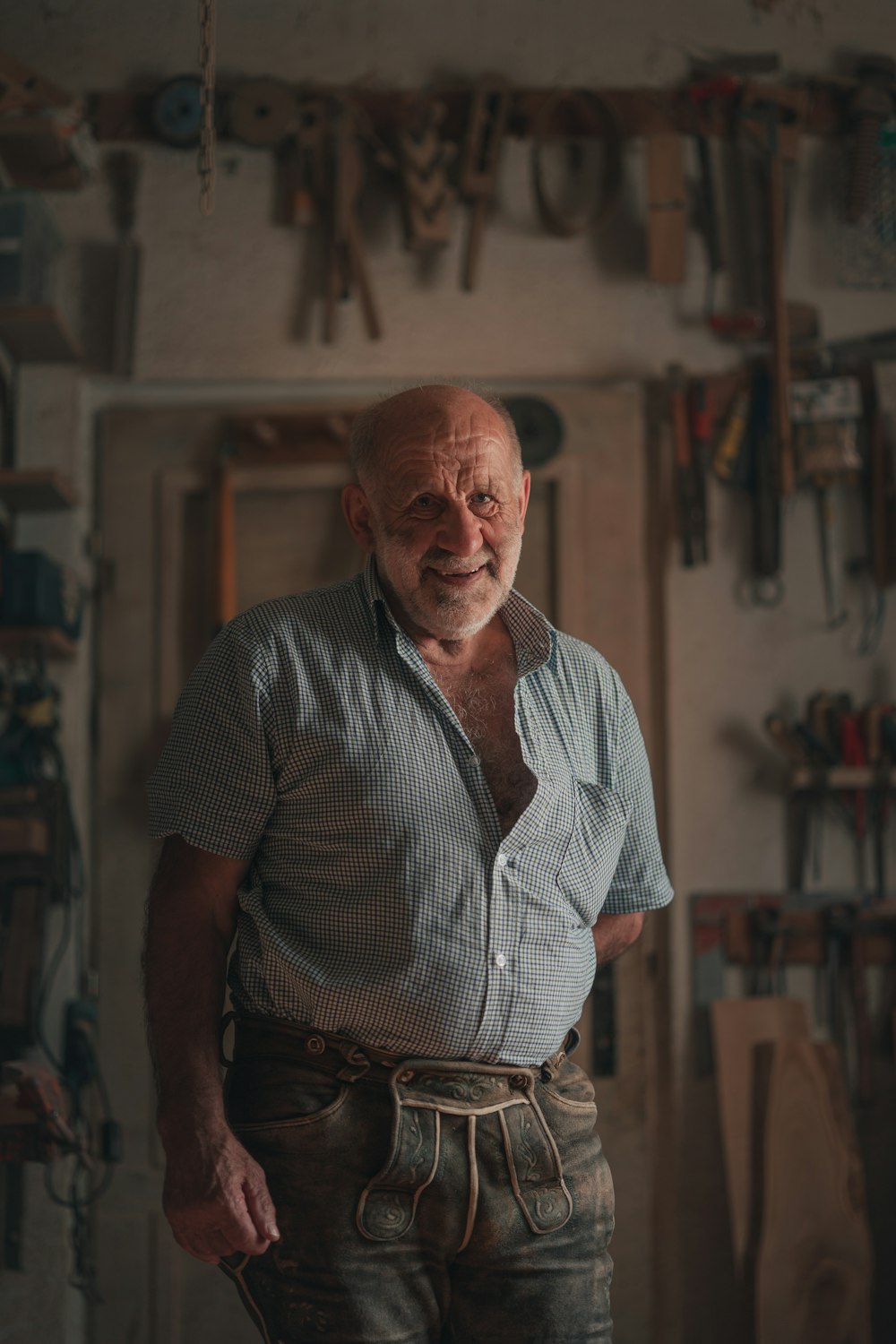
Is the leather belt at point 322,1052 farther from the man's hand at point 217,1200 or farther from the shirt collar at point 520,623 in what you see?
the shirt collar at point 520,623

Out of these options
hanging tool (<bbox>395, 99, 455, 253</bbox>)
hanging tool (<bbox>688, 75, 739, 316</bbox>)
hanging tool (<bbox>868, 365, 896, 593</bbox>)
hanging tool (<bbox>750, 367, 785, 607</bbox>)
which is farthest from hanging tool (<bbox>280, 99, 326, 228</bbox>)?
hanging tool (<bbox>868, 365, 896, 593</bbox>)

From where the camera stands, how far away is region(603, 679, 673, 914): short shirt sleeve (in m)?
1.77

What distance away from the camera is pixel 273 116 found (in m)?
3.10

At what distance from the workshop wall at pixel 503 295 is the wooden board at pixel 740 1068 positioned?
0.24m

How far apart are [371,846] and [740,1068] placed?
5.82 ft

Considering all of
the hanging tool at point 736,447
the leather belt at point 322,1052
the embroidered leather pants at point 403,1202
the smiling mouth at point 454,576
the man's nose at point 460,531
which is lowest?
the embroidered leather pants at point 403,1202

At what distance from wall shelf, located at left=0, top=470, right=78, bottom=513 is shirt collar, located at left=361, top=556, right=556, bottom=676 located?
4.56 ft

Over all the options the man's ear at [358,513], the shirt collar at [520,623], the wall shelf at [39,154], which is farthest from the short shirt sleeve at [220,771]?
the wall shelf at [39,154]

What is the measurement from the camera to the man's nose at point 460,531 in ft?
5.24

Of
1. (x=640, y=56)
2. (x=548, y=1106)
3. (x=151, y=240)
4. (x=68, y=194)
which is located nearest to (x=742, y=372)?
(x=640, y=56)

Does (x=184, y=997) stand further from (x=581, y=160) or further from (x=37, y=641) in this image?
(x=581, y=160)

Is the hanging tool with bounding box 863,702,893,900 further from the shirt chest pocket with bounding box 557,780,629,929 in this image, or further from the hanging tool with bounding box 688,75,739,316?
the shirt chest pocket with bounding box 557,780,629,929

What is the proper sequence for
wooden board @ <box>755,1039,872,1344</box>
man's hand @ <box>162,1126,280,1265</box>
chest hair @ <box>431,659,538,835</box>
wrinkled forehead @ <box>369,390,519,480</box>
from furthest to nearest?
wooden board @ <box>755,1039,872,1344</box>, wrinkled forehead @ <box>369,390,519,480</box>, chest hair @ <box>431,659,538,835</box>, man's hand @ <box>162,1126,280,1265</box>

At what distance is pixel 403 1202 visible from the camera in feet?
4.57
